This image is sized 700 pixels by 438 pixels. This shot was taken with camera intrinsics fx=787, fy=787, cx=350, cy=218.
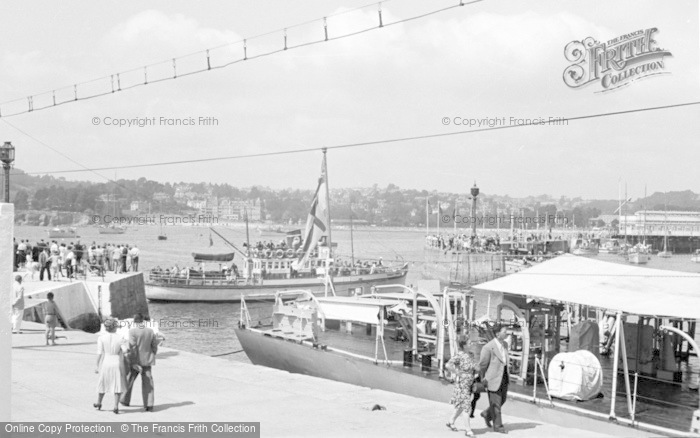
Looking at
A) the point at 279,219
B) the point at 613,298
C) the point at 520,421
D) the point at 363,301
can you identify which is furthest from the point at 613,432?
the point at 279,219

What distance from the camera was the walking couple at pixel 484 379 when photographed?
1176cm

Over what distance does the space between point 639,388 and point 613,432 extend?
3.06m

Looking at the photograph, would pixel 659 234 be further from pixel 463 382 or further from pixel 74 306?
pixel 463 382

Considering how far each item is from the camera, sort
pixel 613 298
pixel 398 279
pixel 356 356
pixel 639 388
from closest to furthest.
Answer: pixel 613 298 → pixel 639 388 → pixel 356 356 → pixel 398 279

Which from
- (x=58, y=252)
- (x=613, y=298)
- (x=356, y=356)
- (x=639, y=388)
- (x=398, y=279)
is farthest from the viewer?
(x=398, y=279)

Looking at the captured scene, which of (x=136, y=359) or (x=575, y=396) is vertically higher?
(x=136, y=359)

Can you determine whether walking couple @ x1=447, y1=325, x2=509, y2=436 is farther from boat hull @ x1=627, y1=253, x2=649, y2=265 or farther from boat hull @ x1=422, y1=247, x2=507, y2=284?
boat hull @ x1=627, y1=253, x2=649, y2=265

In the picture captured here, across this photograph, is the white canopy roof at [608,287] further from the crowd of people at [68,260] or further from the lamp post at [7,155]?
the crowd of people at [68,260]

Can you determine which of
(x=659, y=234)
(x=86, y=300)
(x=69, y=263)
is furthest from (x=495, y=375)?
(x=659, y=234)

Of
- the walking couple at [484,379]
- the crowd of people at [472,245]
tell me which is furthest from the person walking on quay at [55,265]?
the crowd of people at [472,245]

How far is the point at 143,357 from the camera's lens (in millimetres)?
12680

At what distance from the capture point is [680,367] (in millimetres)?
17016

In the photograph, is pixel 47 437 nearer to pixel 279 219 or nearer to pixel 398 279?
pixel 398 279

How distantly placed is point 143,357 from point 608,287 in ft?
27.9
